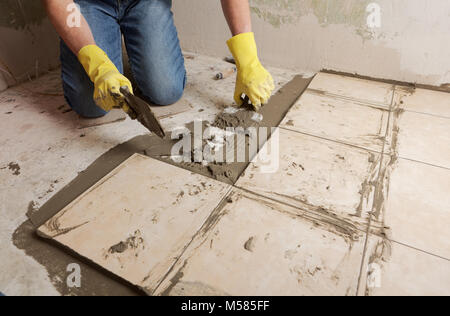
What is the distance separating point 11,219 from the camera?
100cm

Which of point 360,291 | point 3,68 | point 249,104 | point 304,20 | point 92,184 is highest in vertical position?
point 304,20

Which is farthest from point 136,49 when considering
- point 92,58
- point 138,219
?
point 138,219

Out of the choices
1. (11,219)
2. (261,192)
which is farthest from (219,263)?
(11,219)

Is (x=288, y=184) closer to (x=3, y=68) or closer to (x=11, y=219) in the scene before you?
(x=11, y=219)

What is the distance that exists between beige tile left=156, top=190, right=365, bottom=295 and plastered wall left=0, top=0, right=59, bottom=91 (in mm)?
1727

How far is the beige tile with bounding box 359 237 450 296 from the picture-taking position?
0.79m

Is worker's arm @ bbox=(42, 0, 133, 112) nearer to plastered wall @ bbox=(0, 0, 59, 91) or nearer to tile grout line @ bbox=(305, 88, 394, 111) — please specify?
plastered wall @ bbox=(0, 0, 59, 91)

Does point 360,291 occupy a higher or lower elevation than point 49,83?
lower

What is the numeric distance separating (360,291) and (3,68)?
2.21 metres

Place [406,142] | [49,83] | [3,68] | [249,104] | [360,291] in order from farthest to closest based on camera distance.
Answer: [49,83], [3,68], [249,104], [406,142], [360,291]

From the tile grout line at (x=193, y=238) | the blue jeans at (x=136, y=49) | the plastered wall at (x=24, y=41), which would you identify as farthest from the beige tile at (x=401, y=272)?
the plastered wall at (x=24, y=41)

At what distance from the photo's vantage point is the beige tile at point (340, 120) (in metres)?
1.36

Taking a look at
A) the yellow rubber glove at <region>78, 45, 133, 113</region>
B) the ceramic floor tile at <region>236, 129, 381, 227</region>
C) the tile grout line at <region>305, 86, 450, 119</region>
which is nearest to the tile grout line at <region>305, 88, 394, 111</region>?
the tile grout line at <region>305, 86, 450, 119</region>

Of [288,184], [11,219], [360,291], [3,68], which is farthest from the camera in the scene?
[3,68]
